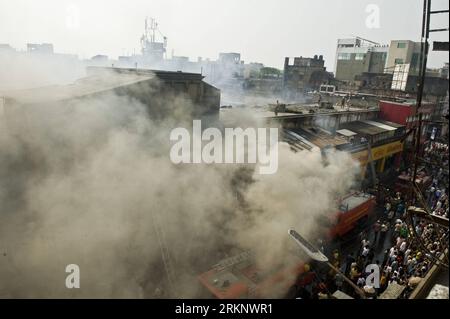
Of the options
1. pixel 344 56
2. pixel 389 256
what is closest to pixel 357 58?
pixel 344 56

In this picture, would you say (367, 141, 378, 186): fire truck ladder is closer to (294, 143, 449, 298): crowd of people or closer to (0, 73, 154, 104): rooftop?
(294, 143, 449, 298): crowd of people

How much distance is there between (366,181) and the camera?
59.9ft

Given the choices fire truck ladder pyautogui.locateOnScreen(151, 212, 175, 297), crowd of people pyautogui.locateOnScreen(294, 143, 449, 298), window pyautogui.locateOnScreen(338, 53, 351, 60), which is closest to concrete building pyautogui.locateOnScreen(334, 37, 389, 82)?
window pyautogui.locateOnScreen(338, 53, 351, 60)

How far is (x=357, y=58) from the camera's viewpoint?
4222 cm

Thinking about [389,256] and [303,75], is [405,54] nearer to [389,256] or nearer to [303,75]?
[303,75]

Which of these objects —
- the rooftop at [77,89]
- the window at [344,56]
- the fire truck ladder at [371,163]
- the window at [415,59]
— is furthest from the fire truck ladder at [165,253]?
the window at [344,56]

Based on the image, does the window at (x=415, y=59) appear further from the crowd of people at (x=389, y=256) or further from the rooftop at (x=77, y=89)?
the rooftop at (x=77, y=89)

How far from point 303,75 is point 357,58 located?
784 cm

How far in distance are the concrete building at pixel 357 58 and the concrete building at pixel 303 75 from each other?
3670 mm

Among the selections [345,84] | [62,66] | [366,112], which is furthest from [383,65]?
[62,66]

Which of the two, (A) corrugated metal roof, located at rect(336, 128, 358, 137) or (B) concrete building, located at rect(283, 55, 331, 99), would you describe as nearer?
(A) corrugated metal roof, located at rect(336, 128, 358, 137)

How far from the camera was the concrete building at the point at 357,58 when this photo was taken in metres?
40.8

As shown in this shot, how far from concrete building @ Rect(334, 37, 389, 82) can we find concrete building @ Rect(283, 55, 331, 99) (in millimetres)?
3670

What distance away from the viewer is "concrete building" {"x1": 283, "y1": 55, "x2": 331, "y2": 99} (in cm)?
4009
